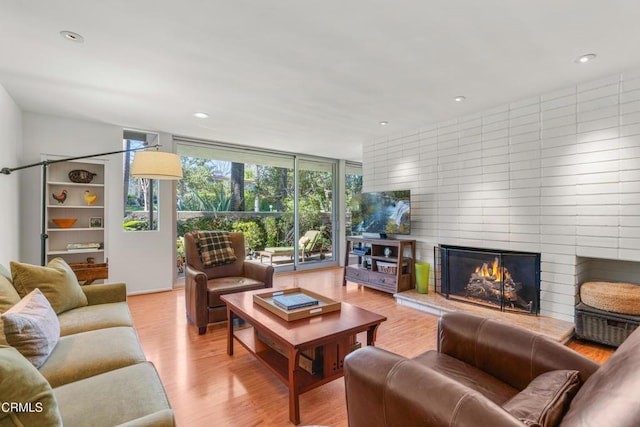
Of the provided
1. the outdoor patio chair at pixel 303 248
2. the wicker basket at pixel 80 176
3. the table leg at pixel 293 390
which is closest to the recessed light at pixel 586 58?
the table leg at pixel 293 390

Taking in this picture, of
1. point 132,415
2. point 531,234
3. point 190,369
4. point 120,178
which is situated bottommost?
point 190,369

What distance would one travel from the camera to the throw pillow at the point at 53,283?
6.51ft

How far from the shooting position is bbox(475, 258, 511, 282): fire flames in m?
3.42

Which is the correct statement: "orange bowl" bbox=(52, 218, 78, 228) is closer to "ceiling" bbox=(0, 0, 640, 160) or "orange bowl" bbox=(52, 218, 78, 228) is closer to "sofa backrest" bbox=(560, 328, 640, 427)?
"ceiling" bbox=(0, 0, 640, 160)

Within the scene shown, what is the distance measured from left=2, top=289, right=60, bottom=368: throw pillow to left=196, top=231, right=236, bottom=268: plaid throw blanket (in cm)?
169

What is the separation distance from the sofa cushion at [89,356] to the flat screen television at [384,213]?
11.2ft

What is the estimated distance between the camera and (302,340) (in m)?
1.75

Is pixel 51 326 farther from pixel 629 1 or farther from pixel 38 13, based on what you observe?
pixel 629 1

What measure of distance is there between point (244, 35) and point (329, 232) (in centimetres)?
498

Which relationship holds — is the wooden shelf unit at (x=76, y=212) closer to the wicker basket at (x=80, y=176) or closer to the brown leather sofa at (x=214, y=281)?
the wicker basket at (x=80, y=176)

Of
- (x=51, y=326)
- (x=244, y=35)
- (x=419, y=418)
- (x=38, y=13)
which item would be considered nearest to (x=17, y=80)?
(x=38, y=13)

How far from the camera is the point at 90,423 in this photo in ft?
3.55

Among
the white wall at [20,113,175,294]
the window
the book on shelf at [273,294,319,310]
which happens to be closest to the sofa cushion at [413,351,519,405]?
the book on shelf at [273,294,319,310]

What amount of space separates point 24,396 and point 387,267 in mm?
3986
